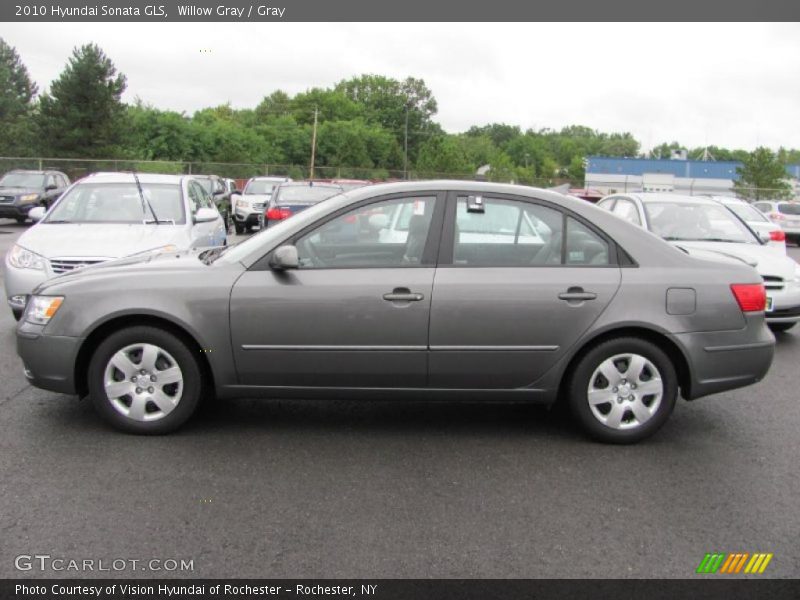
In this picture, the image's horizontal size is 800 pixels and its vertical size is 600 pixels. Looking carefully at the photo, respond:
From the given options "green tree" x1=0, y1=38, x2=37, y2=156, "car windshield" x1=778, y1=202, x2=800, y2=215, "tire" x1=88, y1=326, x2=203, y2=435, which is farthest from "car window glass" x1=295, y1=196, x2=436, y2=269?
"green tree" x1=0, y1=38, x2=37, y2=156

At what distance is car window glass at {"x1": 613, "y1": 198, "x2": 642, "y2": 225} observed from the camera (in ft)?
29.6

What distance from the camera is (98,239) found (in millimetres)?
7879

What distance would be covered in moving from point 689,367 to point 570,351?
76 cm

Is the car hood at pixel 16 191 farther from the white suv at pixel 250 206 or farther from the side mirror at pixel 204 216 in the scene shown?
the side mirror at pixel 204 216

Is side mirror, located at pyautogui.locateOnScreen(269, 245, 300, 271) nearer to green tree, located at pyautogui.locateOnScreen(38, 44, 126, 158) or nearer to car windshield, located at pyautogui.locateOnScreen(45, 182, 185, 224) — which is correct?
car windshield, located at pyautogui.locateOnScreen(45, 182, 185, 224)

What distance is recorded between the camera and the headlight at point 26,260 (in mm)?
7453

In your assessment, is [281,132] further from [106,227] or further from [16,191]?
[106,227]

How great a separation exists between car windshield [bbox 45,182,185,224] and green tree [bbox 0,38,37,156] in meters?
50.9

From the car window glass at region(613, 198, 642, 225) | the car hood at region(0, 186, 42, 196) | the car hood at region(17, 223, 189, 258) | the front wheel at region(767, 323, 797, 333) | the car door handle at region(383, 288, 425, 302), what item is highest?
the car window glass at region(613, 198, 642, 225)

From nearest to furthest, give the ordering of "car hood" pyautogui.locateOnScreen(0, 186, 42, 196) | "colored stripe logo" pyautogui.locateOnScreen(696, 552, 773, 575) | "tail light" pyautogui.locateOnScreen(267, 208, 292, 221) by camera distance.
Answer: "colored stripe logo" pyautogui.locateOnScreen(696, 552, 773, 575) < "tail light" pyautogui.locateOnScreen(267, 208, 292, 221) < "car hood" pyautogui.locateOnScreen(0, 186, 42, 196)

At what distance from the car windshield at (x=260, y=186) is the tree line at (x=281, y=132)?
2106cm

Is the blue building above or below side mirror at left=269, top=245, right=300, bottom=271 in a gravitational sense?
above
